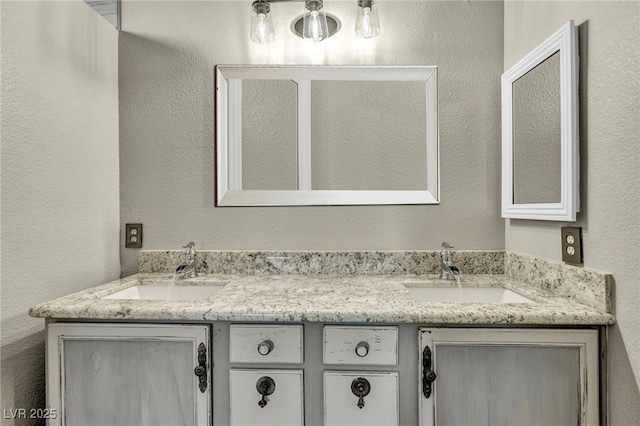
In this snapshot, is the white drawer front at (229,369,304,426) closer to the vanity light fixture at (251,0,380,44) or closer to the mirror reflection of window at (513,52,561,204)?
the mirror reflection of window at (513,52,561,204)

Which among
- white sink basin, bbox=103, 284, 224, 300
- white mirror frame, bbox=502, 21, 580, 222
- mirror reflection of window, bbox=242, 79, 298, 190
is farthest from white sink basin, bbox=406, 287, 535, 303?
white sink basin, bbox=103, 284, 224, 300

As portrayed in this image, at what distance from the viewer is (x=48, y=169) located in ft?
3.92

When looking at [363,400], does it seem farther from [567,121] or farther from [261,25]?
[261,25]

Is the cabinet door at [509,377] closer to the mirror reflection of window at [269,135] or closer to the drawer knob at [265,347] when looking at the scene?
the drawer knob at [265,347]

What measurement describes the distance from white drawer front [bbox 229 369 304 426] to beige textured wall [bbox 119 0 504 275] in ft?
2.05

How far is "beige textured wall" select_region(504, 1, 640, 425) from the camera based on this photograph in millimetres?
864

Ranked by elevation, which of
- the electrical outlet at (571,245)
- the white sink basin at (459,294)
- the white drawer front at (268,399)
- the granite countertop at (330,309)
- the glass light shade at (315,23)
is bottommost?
the white drawer front at (268,399)

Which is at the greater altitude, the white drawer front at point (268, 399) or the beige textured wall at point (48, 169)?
the beige textured wall at point (48, 169)

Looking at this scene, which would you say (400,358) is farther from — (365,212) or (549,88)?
(549,88)

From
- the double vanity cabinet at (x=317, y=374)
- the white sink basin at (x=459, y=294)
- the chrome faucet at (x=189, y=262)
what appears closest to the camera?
the double vanity cabinet at (x=317, y=374)

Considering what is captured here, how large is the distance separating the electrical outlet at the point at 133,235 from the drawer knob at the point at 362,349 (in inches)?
43.1

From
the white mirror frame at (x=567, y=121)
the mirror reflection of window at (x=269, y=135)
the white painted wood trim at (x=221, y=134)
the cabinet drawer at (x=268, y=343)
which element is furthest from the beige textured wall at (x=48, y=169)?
the white mirror frame at (x=567, y=121)

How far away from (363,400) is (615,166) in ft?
2.98

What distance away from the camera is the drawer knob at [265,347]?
1.00 meters
